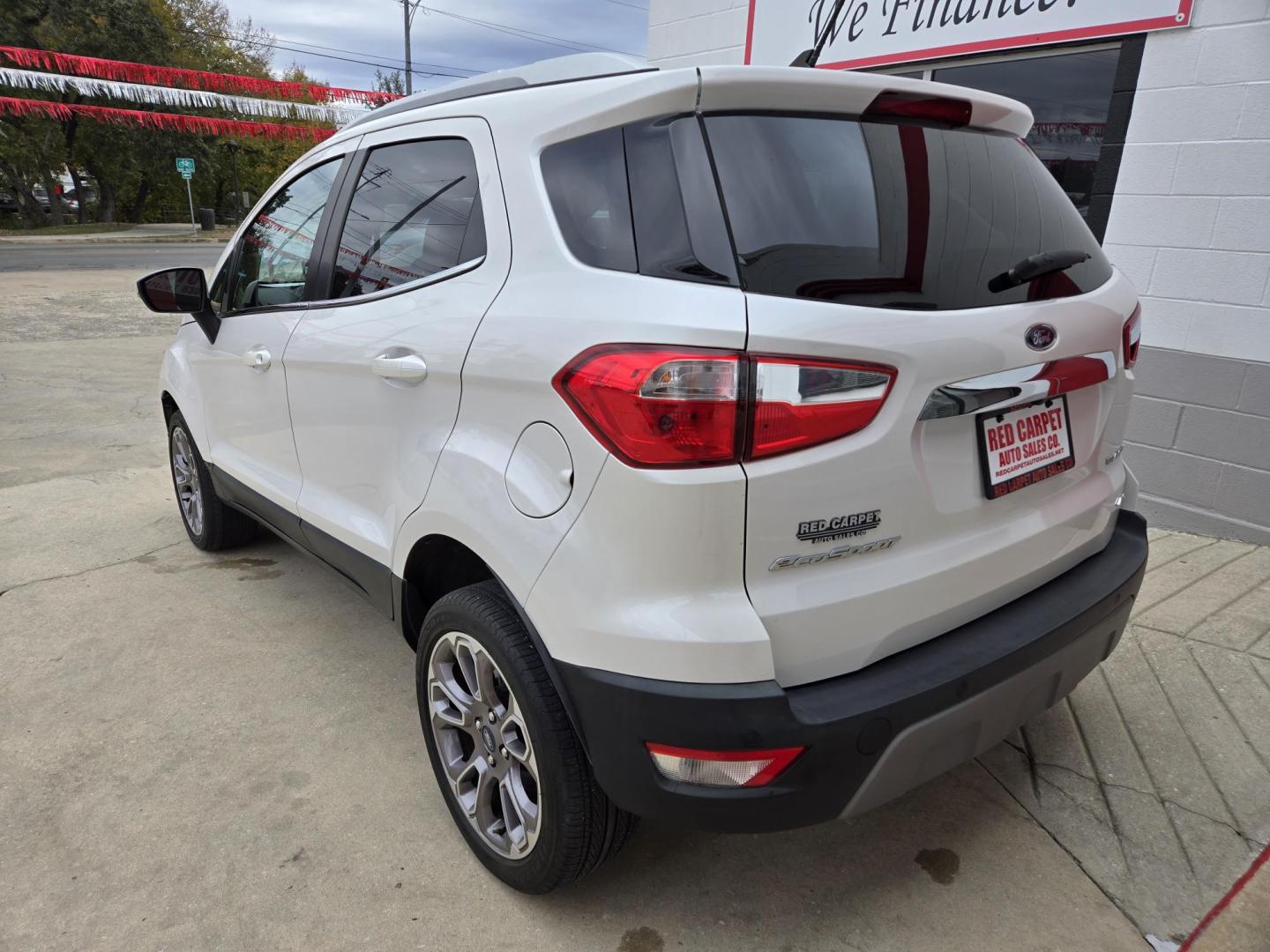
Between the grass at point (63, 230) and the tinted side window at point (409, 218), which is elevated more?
the tinted side window at point (409, 218)

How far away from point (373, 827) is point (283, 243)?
202cm

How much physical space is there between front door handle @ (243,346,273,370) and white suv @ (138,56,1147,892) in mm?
851

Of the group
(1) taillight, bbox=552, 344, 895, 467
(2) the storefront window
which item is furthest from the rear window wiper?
(2) the storefront window

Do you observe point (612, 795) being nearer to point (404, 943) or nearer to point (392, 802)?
point (404, 943)

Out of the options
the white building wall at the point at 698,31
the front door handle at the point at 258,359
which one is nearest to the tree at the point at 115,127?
the white building wall at the point at 698,31

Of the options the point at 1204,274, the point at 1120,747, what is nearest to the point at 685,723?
the point at 1120,747

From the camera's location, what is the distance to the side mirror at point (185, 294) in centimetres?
353

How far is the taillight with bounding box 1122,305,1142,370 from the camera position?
86.4 inches

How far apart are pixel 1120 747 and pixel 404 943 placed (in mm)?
2149

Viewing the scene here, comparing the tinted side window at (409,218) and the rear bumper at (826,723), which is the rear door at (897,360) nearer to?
the rear bumper at (826,723)

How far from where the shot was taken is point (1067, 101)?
481 cm

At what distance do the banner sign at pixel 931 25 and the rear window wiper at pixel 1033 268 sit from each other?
3.14 metres

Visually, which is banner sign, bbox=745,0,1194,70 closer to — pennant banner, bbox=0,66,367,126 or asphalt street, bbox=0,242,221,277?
asphalt street, bbox=0,242,221,277

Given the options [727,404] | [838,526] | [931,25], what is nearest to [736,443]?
[727,404]
